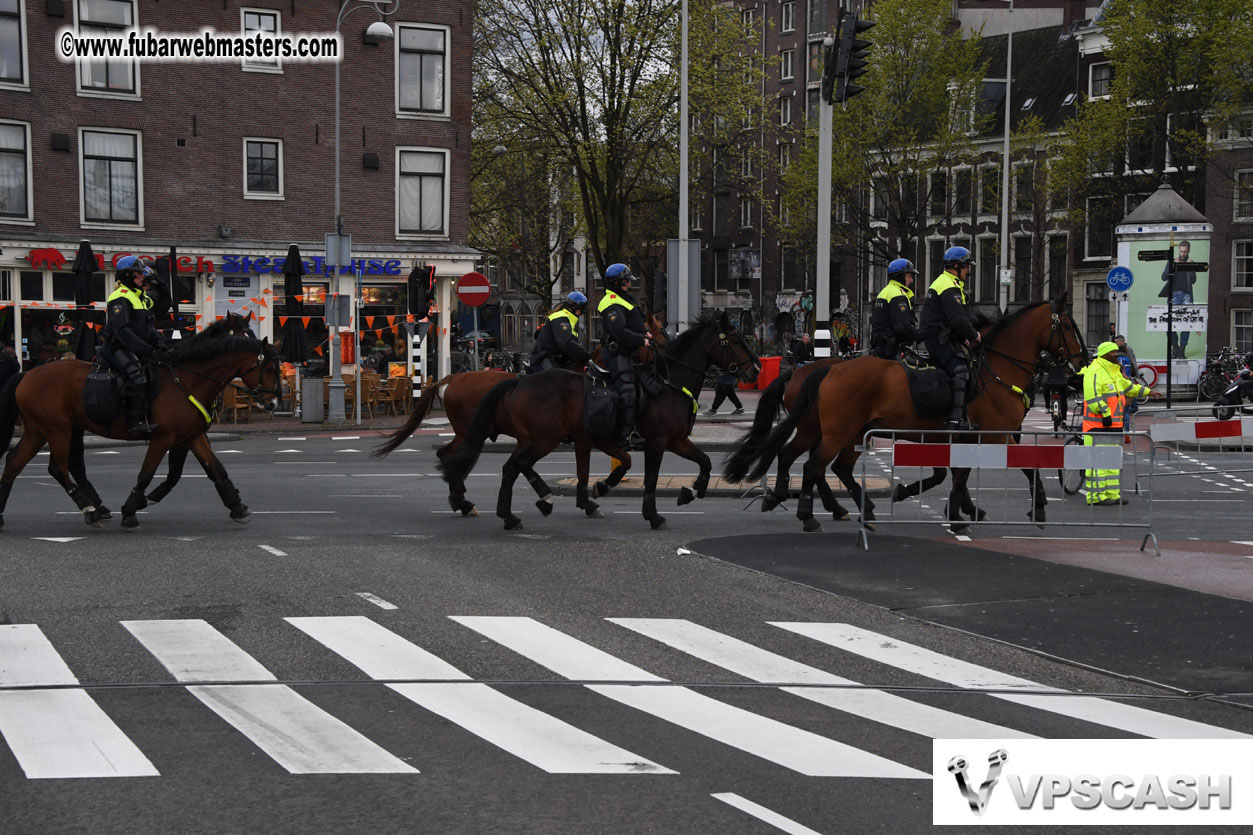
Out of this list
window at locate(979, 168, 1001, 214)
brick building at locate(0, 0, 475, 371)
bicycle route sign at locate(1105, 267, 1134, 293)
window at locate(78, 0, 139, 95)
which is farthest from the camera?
window at locate(979, 168, 1001, 214)

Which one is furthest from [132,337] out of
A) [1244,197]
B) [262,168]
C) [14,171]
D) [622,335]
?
[1244,197]

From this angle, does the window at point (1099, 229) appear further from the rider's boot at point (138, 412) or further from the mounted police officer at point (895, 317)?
the rider's boot at point (138, 412)

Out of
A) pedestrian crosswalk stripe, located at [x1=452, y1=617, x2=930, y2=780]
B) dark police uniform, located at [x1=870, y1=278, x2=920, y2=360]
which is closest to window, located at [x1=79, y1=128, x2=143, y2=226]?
dark police uniform, located at [x1=870, y1=278, x2=920, y2=360]

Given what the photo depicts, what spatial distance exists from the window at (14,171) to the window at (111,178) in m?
1.27

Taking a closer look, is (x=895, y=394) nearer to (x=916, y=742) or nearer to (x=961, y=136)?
(x=916, y=742)

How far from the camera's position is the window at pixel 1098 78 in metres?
56.5

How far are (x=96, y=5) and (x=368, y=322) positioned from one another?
998cm

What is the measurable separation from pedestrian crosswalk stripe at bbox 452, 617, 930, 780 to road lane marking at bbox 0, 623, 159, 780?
2328 mm

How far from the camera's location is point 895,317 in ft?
43.6

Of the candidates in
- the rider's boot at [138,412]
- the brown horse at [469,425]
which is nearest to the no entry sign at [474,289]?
the brown horse at [469,425]

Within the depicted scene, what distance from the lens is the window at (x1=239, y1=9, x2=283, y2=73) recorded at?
119ft

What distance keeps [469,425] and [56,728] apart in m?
8.18

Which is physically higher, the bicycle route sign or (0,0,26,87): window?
(0,0,26,87): window

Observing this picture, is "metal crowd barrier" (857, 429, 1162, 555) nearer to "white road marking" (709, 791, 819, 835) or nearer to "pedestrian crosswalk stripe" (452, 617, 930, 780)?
"pedestrian crosswalk stripe" (452, 617, 930, 780)
